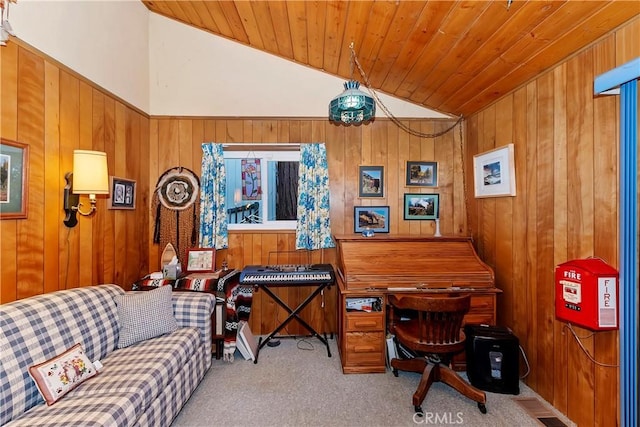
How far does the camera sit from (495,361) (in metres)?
2.21

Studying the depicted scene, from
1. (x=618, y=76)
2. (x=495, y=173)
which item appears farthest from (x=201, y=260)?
(x=618, y=76)

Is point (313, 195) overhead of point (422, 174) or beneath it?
beneath

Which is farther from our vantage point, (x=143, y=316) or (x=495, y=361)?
(x=495, y=361)

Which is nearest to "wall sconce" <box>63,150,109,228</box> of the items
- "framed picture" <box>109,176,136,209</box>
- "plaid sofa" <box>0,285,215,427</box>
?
"framed picture" <box>109,176,136,209</box>

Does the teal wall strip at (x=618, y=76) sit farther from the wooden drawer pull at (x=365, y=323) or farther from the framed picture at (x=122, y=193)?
the framed picture at (x=122, y=193)

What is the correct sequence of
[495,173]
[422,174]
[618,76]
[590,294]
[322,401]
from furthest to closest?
[422,174] < [495,173] < [322,401] < [590,294] < [618,76]

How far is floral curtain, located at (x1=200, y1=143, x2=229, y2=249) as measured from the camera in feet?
10.3

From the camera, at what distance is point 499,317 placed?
2697 mm

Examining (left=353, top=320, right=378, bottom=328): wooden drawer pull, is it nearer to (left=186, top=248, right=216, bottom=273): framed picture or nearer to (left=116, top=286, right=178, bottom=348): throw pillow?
(left=116, top=286, right=178, bottom=348): throw pillow

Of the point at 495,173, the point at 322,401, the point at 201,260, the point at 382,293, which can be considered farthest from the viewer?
the point at 201,260

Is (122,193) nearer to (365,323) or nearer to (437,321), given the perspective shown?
(365,323)

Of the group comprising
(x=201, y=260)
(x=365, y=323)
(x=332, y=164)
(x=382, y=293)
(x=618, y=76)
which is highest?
(x=618, y=76)

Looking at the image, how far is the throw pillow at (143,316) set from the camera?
2039mm

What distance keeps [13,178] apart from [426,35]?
9.38 feet
